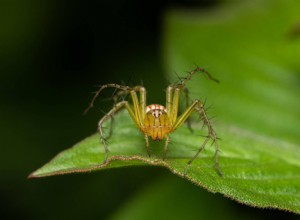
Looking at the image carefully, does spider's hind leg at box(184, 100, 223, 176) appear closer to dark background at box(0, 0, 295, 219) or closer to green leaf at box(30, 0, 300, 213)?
green leaf at box(30, 0, 300, 213)

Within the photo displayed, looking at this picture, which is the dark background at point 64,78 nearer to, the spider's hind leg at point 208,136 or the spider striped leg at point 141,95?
the spider striped leg at point 141,95

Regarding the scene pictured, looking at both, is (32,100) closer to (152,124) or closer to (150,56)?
(150,56)

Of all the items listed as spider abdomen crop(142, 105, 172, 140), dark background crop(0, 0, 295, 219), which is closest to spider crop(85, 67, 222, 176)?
spider abdomen crop(142, 105, 172, 140)

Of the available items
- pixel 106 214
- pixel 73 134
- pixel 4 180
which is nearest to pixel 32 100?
pixel 73 134

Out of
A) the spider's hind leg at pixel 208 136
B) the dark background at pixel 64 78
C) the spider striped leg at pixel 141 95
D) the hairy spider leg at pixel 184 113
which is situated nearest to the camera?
the spider's hind leg at pixel 208 136

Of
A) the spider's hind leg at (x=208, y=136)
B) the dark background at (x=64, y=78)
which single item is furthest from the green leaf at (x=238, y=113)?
the dark background at (x=64, y=78)
